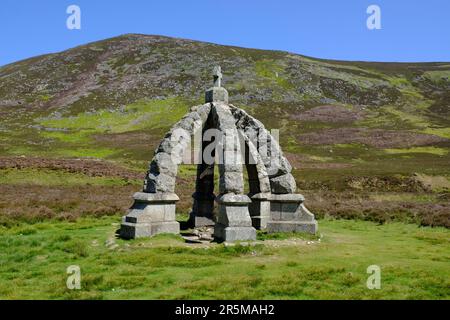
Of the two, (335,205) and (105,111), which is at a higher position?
(105,111)

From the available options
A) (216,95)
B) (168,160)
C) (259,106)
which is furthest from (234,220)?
(259,106)

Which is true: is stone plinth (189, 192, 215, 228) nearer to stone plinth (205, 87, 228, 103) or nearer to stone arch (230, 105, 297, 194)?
stone arch (230, 105, 297, 194)

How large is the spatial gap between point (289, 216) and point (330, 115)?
79.6 metres

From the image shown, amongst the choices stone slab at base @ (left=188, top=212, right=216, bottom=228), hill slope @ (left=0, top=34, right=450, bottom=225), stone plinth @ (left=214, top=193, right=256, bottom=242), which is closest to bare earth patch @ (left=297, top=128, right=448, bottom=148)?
hill slope @ (left=0, top=34, right=450, bottom=225)

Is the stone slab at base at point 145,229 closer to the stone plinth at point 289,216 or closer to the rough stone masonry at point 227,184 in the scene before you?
the rough stone masonry at point 227,184

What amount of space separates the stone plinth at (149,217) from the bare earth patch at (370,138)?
58.7m

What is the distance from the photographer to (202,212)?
2202 cm

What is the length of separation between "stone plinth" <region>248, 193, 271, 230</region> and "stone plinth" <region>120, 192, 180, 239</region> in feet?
12.7

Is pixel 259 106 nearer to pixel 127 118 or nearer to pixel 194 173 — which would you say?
pixel 127 118

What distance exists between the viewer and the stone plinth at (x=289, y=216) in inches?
742

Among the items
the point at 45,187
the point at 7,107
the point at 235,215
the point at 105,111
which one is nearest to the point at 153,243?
the point at 235,215
